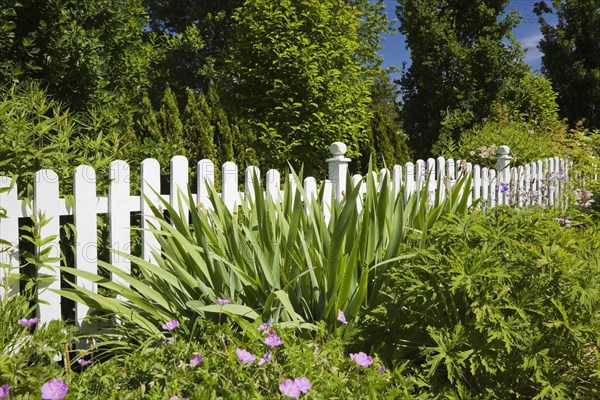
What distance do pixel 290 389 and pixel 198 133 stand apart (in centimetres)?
1032

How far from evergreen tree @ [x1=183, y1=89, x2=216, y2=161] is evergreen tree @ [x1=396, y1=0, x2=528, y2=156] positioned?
5.27m

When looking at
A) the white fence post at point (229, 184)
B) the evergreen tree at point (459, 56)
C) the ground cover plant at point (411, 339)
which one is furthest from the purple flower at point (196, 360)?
the evergreen tree at point (459, 56)

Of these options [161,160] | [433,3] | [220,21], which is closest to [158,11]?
[220,21]

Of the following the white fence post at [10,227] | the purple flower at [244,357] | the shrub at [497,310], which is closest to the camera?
the purple flower at [244,357]

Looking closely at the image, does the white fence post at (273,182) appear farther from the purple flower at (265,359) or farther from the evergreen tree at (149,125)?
the evergreen tree at (149,125)

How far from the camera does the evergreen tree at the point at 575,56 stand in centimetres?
1666

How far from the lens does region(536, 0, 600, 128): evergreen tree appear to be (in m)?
16.7

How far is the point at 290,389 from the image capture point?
4.25 ft

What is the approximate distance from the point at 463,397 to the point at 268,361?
0.71 m

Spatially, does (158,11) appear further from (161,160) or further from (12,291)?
(12,291)

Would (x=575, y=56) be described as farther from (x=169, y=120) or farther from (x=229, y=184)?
(x=229, y=184)

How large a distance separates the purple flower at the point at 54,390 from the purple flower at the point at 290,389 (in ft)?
1.64

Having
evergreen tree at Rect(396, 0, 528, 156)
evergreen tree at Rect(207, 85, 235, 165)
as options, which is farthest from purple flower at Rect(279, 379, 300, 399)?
evergreen tree at Rect(396, 0, 528, 156)

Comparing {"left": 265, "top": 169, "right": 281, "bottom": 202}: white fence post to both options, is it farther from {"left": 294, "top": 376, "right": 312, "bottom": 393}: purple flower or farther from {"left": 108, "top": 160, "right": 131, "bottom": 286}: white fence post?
{"left": 294, "top": 376, "right": 312, "bottom": 393}: purple flower
